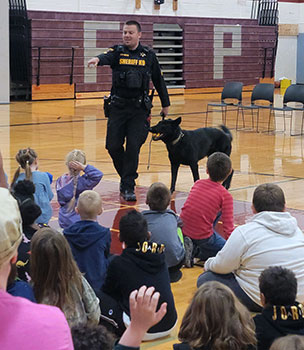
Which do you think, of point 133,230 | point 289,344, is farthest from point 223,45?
point 289,344

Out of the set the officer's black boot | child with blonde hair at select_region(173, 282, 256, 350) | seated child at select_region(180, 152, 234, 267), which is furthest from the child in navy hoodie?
the officer's black boot

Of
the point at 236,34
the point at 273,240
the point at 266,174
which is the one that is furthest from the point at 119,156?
the point at 236,34

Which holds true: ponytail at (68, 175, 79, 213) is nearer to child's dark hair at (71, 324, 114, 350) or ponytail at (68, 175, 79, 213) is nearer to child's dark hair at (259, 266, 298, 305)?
child's dark hair at (259, 266, 298, 305)

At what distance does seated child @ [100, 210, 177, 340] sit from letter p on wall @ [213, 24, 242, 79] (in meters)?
20.0

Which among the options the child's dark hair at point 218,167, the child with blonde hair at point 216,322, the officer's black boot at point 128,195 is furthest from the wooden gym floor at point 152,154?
the child with blonde hair at point 216,322

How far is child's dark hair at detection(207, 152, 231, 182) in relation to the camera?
5516 millimetres

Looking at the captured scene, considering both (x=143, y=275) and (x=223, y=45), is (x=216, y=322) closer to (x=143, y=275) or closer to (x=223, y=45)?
(x=143, y=275)

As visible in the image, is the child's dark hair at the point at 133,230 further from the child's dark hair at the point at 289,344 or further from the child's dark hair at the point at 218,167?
the child's dark hair at the point at 289,344

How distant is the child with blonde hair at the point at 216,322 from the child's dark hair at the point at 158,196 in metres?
2.20

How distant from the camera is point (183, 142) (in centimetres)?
774

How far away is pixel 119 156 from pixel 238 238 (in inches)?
157

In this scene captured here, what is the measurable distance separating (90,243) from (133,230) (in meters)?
0.44

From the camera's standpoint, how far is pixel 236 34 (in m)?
23.8

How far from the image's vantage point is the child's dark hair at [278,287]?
3.11 metres
